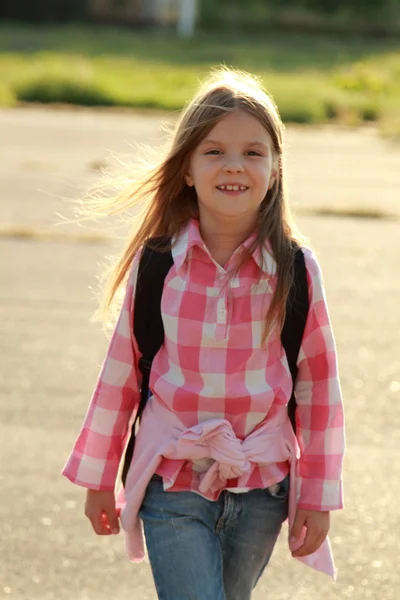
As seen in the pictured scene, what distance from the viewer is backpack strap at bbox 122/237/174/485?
2.98 metres

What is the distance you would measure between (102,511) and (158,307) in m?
0.51

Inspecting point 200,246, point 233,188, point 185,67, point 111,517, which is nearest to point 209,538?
point 111,517

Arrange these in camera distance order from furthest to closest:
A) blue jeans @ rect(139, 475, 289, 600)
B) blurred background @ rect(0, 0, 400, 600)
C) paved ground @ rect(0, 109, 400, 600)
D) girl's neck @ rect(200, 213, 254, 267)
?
blurred background @ rect(0, 0, 400, 600) → paved ground @ rect(0, 109, 400, 600) → girl's neck @ rect(200, 213, 254, 267) → blue jeans @ rect(139, 475, 289, 600)

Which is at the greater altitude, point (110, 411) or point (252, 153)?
point (252, 153)

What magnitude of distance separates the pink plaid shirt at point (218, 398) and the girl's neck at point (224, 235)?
39mm

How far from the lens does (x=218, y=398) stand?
2881 mm

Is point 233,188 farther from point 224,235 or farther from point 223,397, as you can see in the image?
point 223,397

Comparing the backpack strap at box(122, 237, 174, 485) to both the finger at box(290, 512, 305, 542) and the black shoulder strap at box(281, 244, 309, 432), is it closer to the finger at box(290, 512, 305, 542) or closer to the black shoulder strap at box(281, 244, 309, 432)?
the black shoulder strap at box(281, 244, 309, 432)

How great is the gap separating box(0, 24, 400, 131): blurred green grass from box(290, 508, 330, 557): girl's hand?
58.0 ft

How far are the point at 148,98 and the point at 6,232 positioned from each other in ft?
41.6

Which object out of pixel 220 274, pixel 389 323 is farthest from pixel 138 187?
pixel 389 323

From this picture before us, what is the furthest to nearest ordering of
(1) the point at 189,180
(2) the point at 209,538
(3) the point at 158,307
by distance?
(1) the point at 189,180 → (3) the point at 158,307 → (2) the point at 209,538

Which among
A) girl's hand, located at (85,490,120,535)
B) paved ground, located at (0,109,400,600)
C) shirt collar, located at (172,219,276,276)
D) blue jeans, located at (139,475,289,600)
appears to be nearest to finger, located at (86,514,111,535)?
girl's hand, located at (85,490,120,535)

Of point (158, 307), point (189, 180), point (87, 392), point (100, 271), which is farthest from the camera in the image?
point (100, 271)
